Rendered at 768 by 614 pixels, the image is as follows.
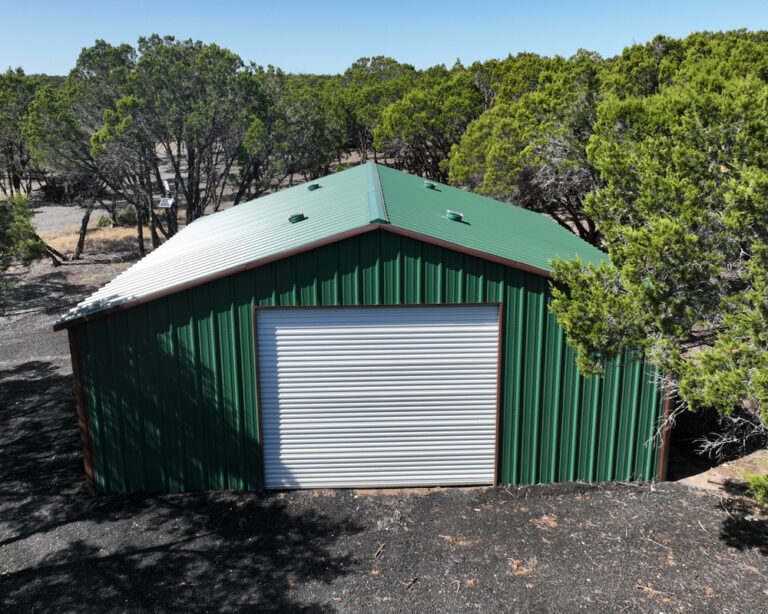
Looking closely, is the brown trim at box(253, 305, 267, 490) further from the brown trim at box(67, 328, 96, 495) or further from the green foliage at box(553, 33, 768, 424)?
the green foliage at box(553, 33, 768, 424)

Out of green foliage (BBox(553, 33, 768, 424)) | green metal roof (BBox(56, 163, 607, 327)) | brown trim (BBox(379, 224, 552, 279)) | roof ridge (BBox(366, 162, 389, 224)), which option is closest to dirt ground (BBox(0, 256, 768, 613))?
green foliage (BBox(553, 33, 768, 424))

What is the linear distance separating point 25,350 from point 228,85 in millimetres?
16158

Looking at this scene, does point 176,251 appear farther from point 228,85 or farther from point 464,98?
point 464,98

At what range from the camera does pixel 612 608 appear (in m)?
7.25

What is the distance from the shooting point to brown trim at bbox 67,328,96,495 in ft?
31.5

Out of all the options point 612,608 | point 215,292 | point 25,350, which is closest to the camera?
point 612,608

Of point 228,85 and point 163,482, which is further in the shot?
point 228,85

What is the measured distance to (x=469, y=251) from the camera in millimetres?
9352

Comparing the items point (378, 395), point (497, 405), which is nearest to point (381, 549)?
point (378, 395)

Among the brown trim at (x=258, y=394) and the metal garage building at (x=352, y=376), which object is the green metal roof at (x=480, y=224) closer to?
the metal garage building at (x=352, y=376)

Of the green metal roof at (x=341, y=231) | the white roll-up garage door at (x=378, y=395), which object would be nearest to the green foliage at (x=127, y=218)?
the green metal roof at (x=341, y=231)

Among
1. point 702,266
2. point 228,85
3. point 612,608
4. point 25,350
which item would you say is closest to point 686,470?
point 612,608

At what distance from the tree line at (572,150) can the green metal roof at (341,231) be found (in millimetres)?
1709

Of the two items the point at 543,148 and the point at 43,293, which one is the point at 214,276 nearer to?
the point at 543,148
